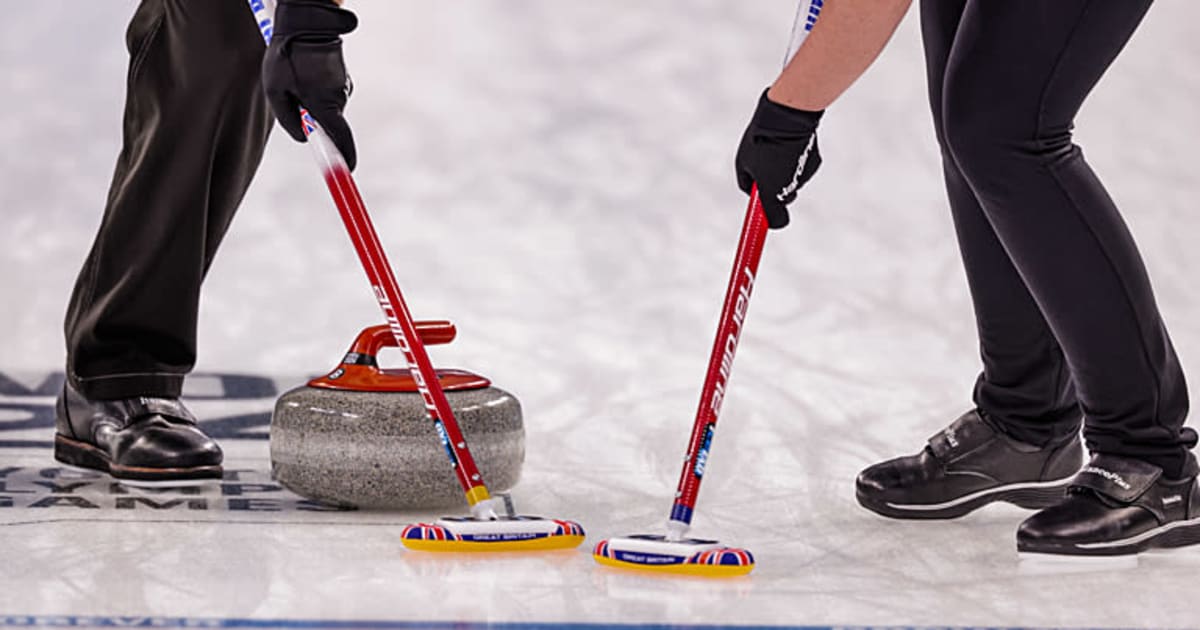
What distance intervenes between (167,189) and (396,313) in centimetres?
54

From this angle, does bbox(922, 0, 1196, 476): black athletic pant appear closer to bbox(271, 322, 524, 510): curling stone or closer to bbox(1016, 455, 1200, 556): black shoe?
bbox(1016, 455, 1200, 556): black shoe

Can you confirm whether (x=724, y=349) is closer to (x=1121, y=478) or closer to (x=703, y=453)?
(x=703, y=453)

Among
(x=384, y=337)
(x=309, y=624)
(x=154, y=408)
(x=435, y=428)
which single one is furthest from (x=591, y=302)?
(x=309, y=624)

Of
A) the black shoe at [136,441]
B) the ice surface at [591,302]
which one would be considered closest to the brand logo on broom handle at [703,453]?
the ice surface at [591,302]

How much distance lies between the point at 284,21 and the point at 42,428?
1.02 m

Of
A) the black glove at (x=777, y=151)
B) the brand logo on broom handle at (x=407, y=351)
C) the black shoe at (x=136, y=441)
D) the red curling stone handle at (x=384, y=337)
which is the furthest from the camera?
the black shoe at (x=136, y=441)

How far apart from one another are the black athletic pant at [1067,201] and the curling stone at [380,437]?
679 mm

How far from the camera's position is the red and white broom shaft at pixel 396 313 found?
2.22 metres

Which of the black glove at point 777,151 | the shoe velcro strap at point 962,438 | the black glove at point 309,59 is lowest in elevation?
the shoe velcro strap at point 962,438

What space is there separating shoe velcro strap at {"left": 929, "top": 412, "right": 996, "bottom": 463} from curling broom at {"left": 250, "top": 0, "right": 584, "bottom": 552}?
0.55 metres

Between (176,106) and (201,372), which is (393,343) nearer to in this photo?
(176,106)

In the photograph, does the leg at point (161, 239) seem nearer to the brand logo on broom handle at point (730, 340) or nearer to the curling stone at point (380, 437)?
the curling stone at point (380, 437)

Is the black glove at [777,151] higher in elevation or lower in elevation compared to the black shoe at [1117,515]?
higher

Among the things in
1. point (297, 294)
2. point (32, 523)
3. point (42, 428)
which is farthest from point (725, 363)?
→ point (297, 294)
